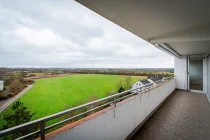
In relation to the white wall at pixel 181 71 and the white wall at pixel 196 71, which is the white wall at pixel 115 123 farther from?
the white wall at pixel 196 71

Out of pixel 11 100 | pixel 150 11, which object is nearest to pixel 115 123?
pixel 11 100

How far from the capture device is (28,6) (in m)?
2.13

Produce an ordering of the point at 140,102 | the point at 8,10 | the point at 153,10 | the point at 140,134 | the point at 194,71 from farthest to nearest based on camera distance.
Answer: the point at 194,71, the point at 140,102, the point at 140,134, the point at 8,10, the point at 153,10

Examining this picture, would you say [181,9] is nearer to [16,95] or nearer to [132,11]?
[132,11]

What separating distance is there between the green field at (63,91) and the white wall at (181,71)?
322cm

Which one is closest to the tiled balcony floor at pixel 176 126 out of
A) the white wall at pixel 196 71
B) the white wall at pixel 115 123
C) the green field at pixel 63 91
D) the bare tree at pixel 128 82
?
the white wall at pixel 115 123

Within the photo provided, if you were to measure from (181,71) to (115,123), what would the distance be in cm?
676

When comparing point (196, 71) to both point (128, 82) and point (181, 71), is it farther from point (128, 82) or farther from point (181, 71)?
point (128, 82)

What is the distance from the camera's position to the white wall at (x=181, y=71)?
676cm

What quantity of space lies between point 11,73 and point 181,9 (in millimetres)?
2269

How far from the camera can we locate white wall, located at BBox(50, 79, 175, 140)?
127 centimetres

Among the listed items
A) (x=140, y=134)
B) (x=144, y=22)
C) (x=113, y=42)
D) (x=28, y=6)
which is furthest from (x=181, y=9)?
(x=113, y=42)

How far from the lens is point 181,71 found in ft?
22.7

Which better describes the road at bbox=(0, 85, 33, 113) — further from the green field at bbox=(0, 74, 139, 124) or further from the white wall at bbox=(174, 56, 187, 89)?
the white wall at bbox=(174, 56, 187, 89)
